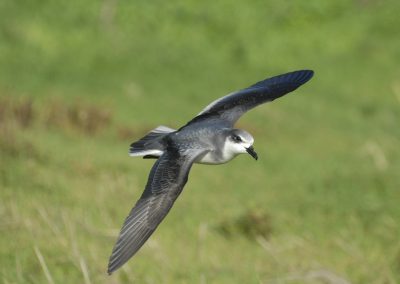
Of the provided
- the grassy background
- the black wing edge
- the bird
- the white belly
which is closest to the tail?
the bird

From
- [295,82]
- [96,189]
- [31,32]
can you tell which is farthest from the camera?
[31,32]

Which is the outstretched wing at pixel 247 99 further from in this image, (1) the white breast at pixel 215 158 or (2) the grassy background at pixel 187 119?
(2) the grassy background at pixel 187 119

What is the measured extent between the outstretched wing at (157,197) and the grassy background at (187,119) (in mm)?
754

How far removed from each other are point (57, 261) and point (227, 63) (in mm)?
12475

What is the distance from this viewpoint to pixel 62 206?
909cm

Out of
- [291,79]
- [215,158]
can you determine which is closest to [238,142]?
[215,158]

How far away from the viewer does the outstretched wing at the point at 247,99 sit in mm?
6607

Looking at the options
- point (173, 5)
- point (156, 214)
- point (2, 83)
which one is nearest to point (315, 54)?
point (173, 5)

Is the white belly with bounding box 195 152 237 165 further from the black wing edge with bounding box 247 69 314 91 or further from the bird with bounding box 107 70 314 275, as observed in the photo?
the black wing edge with bounding box 247 69 314 91

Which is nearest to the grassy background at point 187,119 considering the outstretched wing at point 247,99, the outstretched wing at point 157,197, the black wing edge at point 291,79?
the outstretched wing at point 157,197

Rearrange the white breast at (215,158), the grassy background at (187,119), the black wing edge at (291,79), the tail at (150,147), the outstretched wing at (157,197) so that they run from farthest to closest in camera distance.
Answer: the grassy background at (187,119) → the black wing edge at (291,79) → the tail at (150,147) → the white breast at (215,158) → the outstretched wing at (157,197)

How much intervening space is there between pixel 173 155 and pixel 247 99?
3.84 feet

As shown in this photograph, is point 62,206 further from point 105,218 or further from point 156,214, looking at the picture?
point 156,214

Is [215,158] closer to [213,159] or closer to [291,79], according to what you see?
[213,159]
